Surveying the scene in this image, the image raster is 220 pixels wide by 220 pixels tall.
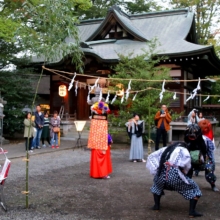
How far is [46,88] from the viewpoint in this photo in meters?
22.2

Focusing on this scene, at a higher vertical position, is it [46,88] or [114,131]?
[46,88]

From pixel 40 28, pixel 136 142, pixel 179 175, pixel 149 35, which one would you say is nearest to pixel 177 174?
pixel 179 175

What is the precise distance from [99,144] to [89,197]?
1757 mm

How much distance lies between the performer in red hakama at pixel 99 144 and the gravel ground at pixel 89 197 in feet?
0.74

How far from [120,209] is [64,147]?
781 centimetres

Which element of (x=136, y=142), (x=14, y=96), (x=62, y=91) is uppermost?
(x=62, y=91)

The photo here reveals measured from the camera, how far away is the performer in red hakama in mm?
6898

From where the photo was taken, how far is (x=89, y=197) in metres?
5.38

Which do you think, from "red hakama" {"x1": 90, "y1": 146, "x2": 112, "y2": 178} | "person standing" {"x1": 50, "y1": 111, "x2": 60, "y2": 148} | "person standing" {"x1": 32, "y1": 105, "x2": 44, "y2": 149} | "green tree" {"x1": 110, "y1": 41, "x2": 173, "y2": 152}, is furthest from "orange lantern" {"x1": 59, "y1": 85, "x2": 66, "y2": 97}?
"red hakama" {"x1": 90, "y1": 146, "x2": 112, "y2": 178}

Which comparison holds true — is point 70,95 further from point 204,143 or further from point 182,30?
point 204,143

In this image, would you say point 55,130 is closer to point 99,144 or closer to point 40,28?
point 40,28

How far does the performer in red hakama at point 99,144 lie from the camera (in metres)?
6.90

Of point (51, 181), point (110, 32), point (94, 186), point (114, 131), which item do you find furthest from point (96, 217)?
point (110, 32)

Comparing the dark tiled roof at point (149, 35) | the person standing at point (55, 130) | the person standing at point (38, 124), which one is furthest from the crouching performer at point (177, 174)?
the dark tiled roof at point (149, 35)
